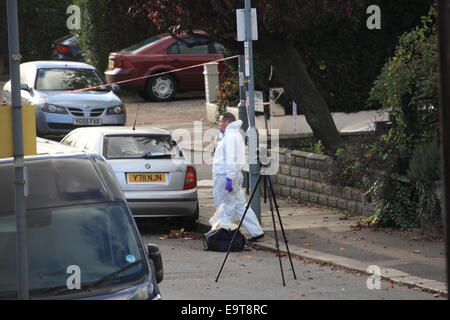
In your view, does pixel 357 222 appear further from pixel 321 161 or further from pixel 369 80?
pixel 369 80

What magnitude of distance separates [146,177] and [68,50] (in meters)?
21.8

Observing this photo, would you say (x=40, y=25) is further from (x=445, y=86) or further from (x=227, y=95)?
(x=445, y=86)

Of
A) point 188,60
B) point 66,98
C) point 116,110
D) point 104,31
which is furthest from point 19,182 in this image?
point 104,31

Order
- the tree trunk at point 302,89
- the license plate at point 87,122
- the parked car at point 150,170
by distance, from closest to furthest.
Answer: the parked car at point 150,170
the tree trunk at point 302,89
the license plate at point 87,122

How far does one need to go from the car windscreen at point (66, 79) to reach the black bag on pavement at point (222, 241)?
402 inches

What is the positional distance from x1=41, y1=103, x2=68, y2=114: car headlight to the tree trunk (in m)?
5.83

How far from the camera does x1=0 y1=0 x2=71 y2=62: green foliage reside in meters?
36.7

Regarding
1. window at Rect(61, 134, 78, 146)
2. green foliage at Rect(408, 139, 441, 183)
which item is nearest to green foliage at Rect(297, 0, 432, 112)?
window at Rect(61, 134, 78, 146)

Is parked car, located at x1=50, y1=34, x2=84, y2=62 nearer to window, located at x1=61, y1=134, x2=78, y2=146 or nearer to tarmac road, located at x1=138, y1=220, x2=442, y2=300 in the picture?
window, located at x1=61, y1=134, x2=78, y2=146

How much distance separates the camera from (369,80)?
19703mm

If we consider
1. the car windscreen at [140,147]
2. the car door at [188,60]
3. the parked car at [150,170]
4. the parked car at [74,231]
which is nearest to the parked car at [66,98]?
the car door at [188,60]

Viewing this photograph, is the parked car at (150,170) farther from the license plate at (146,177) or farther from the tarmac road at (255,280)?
the tarmac road at (255,280)

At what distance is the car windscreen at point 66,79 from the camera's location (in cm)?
2208
